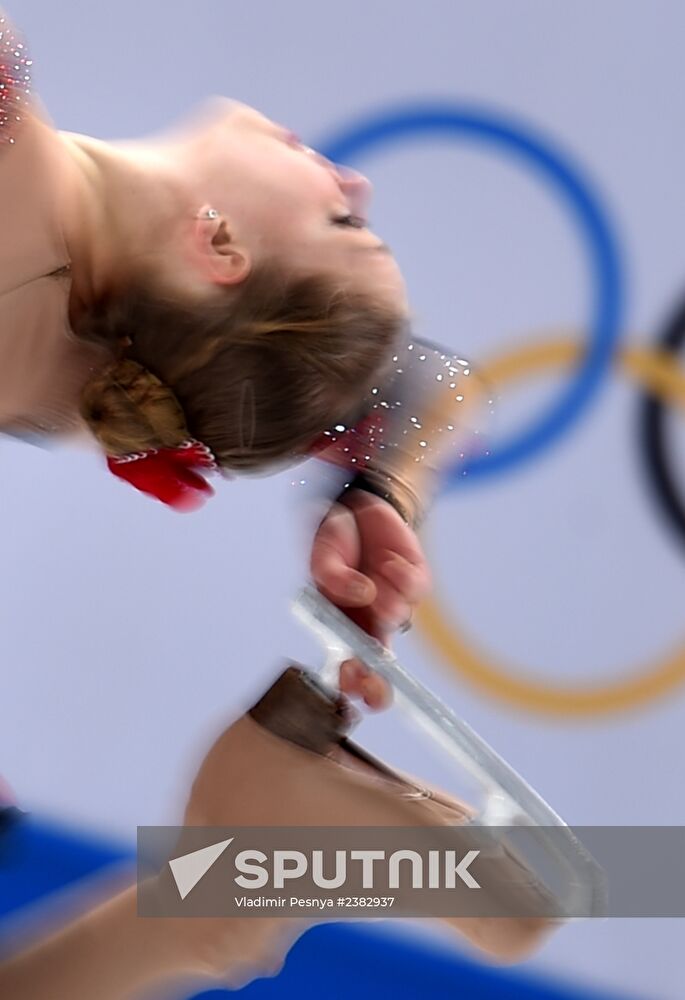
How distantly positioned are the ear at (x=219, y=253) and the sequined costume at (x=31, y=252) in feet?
0.22

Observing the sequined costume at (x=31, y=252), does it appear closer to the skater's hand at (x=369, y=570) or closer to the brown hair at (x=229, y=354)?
the brown hair at (x=229, y=354)

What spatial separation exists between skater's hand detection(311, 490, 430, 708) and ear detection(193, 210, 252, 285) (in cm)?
13

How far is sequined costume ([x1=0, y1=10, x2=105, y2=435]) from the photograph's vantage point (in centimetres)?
67

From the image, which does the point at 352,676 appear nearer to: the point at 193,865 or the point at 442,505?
the point at 193,865

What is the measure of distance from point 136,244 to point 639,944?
2.77 feet

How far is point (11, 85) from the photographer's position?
670mm

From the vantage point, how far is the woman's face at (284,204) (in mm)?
729

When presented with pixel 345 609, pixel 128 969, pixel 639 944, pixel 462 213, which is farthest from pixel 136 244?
pixel 639 944

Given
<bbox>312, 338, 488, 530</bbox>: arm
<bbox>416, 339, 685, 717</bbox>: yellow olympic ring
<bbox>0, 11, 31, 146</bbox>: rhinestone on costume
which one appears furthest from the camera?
<bbox>416, 339, 685, 717</bbox>: yellow olympic ring

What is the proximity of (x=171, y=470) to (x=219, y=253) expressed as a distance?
0.13 metres

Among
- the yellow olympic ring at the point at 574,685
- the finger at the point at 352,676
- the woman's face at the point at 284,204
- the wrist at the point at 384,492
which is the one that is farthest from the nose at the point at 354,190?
the yellow olympic ring at the point at 574,685

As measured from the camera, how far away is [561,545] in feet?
4.24

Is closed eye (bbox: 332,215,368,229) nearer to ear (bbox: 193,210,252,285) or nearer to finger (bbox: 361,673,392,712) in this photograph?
ear (bbox: 193,210,252,285)

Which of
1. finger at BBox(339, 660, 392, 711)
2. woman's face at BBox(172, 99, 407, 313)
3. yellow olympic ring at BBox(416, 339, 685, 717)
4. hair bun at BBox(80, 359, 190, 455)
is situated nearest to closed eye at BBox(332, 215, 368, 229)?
woman's face at BBox(172, 99, 407, 313)
